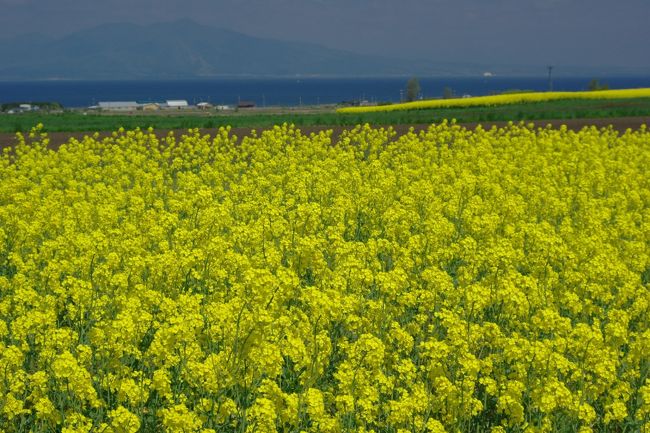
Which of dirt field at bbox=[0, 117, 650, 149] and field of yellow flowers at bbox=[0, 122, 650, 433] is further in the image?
dirt field at bbox=[0, 117, 650, 149]

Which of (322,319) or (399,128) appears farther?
(399,128)

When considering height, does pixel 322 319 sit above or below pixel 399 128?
below

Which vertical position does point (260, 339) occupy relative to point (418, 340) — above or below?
above

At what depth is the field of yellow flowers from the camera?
6.15m

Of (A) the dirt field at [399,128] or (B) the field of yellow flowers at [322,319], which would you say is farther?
(A) the dirt field at [399,128]

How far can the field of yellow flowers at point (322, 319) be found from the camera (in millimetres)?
6148

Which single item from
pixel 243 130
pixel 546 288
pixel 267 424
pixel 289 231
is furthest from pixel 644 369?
pixel 243 130

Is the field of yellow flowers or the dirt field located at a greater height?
the dirt field

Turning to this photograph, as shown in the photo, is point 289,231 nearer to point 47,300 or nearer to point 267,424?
point 47,300

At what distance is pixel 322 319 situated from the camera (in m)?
6.81

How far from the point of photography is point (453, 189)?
47.4ft

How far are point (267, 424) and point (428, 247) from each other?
552 centimetres

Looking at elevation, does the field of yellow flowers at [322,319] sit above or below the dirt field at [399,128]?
below

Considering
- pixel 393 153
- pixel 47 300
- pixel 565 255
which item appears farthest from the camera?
pixel 393 153
